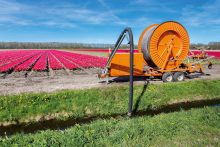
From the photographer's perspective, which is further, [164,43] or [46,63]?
[46,63]

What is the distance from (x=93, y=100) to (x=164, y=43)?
6.60 metres

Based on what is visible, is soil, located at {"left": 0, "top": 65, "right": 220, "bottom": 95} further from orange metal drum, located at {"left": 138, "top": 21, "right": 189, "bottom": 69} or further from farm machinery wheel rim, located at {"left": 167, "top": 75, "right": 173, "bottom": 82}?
orange metal drum, located at {"left": 138, "top": 21, "right": 189, "bottom": 69}

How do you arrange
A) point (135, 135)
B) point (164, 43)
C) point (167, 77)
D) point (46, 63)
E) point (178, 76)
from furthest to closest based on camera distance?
point (46, 63)
point (178, 76)
point (167, 77)
point (164, 43)
point (135, 135)

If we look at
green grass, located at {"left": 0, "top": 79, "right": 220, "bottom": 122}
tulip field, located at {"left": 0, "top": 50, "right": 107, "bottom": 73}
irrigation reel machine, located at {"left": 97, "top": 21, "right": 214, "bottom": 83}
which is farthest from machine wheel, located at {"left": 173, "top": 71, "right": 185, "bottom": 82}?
tulip field, located at {"left": 0, "top": 50, "right": 107, "bottom": 73}

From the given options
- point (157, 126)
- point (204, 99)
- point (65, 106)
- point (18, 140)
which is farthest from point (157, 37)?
point (18, 140)

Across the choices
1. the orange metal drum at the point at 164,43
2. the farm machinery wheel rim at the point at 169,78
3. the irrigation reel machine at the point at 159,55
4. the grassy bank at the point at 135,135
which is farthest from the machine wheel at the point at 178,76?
the grassy bank at the point at 135,135

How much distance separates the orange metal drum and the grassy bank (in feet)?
18.6

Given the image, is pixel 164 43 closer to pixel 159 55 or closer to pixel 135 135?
pixel 159 55

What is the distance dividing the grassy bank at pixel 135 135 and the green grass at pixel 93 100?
2.10m

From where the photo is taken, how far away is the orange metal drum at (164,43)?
9.77 metres

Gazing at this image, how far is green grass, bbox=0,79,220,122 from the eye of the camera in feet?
22.2

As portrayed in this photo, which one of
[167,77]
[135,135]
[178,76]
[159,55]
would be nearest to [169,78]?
[167,77]

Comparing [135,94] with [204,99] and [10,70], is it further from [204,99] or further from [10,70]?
[10,70]

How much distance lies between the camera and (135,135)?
14.6 feet
